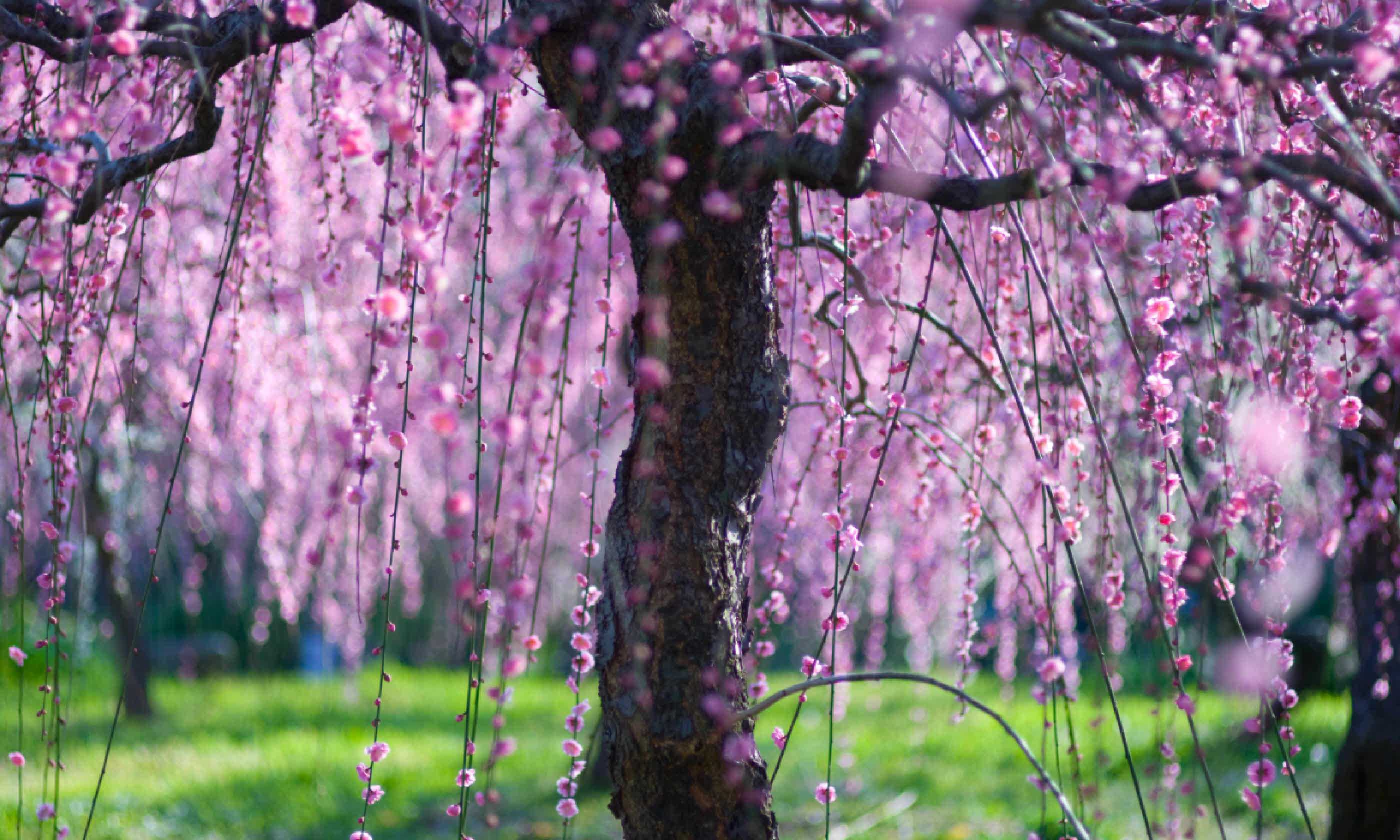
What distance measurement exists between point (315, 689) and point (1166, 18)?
761 centimetres

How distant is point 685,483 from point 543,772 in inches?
164

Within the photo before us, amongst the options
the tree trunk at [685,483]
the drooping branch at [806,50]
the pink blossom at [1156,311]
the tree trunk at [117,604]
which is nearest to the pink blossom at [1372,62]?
the pink blossom at [1156,311]

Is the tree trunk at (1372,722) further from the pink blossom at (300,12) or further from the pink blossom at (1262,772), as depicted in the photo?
the pink blossom at (300,12)

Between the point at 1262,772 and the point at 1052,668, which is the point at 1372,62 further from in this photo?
the point at 1262,772

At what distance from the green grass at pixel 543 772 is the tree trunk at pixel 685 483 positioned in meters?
1.50

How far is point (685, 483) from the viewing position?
1.61 meters

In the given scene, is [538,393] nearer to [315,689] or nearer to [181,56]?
[181,56]

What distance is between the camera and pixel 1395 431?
2453 millimetres

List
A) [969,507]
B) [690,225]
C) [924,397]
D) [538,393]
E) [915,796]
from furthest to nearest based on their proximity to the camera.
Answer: [915,796] → [924,397] → [969,507] → [690,225] → [538,393]

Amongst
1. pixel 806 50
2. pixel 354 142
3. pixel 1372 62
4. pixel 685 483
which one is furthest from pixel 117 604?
pixel 1372 62

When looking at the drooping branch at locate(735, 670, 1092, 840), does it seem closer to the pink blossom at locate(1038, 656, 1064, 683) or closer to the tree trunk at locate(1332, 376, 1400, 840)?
the pink blossom at locate(1038, 656, 1064, 683)

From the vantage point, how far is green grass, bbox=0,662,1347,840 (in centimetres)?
416

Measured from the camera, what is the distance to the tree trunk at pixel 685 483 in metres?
1.58

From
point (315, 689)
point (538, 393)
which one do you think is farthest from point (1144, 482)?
point (315, 689)
